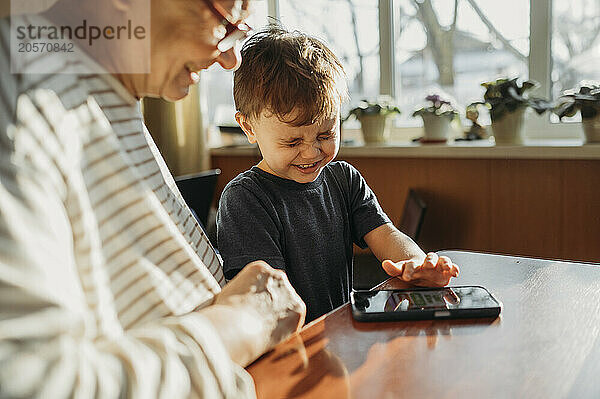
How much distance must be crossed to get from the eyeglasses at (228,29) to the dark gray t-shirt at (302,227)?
49 cm

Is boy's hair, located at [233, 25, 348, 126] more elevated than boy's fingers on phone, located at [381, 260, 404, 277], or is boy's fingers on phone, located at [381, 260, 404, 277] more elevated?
boy's hair, located at [233, 25, 348, 126]

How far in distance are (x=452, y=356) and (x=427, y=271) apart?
0.32 m

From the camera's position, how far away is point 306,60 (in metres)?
1.18

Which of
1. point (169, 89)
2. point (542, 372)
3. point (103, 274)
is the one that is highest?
point (169, 89)

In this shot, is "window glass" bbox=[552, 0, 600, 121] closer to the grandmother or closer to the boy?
the boy

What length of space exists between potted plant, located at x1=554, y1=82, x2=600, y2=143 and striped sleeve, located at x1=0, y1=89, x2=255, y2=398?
1.92 m

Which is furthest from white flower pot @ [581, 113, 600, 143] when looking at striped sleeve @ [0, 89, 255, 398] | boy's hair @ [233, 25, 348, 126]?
striped sleeve @ [0, 89, 255, 398]

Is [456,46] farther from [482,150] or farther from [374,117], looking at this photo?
[482,150]

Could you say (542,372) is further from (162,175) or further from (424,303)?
(162,175)

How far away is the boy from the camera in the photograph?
1152mm

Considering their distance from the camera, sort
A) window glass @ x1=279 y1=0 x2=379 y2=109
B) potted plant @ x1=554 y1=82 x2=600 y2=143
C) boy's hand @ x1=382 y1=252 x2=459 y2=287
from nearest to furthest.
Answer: boy's hand @ x1=382 y1=252 x2=459 y2=287
potted plant @ x1=554 y1=82 x2=600 y2=143
window glass @ x1=279 y1=0 x2=379 y2=109

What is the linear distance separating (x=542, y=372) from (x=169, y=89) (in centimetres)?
50

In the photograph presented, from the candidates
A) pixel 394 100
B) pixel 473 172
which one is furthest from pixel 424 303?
pixel 394 100

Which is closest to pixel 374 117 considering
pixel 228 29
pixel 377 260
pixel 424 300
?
pixel 377 260
